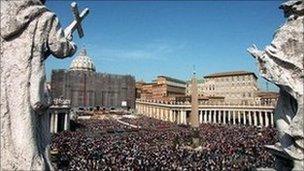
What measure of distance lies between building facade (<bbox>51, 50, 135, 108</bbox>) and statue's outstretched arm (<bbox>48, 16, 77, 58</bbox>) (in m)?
100

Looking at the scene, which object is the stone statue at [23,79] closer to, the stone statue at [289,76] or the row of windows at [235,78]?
the stone statue at [289,76]

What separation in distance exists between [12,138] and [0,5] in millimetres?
2080

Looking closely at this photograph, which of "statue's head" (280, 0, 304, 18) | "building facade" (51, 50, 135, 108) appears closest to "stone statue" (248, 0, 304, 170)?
"statue's head" (280, 0, 304, 18)

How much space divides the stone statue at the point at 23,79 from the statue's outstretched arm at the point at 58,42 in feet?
0.05

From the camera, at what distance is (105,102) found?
4557 inches

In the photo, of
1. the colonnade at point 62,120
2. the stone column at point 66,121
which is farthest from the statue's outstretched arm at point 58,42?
the stone column at point 66,121

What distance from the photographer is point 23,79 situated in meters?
5.79

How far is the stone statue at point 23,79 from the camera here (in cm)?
569

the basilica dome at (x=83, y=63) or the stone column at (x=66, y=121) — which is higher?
the basilica dome at (x=83, y=63)

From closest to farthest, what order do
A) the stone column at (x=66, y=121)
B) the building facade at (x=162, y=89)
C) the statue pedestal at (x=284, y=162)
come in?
the statue pedestal at (x=284, y=162), the stone column at (x=66, y=121), the building facade at (x=162, y=89)

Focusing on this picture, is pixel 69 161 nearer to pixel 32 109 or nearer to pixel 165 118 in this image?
pixel 32 109

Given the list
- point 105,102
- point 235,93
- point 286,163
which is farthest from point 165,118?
point 286,163

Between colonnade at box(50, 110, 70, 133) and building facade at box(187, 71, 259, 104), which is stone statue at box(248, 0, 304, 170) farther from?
building facade at box(187, 71, 259, 104)

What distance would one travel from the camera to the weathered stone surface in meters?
5.69
